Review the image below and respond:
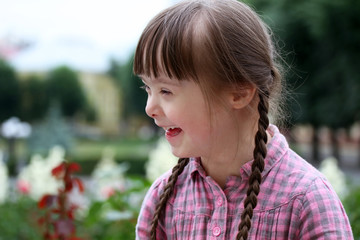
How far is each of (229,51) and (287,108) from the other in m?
0.35

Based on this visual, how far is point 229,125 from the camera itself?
1.28 m

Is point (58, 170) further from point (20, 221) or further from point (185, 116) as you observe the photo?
point (20, 221)

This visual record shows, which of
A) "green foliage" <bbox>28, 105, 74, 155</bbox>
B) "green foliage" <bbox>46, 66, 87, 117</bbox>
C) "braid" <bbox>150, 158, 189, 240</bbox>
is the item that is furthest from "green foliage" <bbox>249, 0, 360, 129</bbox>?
"green foliage" <bbox>46, 66, 87, 117</bbox>

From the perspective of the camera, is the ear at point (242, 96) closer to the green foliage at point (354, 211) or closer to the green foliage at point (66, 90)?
the green foliage at point (354, 211)

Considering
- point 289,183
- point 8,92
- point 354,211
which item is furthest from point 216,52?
point 8,92

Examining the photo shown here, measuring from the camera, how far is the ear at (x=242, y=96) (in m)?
1.25

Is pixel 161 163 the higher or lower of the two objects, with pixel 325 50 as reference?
lower

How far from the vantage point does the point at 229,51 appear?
122 cm

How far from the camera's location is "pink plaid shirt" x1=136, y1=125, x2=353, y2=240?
3.92ft

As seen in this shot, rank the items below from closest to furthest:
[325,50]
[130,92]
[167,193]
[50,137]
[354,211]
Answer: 1. [167,193]
2. [354,211]
3. [325,50]
4. [50,137]
5. [130,92]

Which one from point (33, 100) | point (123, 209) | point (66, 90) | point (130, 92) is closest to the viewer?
point (123, 209)

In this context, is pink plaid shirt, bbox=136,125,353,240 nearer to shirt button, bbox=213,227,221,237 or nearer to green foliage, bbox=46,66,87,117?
shirt button, bbox=213,227,221,237

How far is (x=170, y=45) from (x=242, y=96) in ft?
0.68

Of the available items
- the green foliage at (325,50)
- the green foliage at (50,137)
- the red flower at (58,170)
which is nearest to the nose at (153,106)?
the red flower at (58,170)
